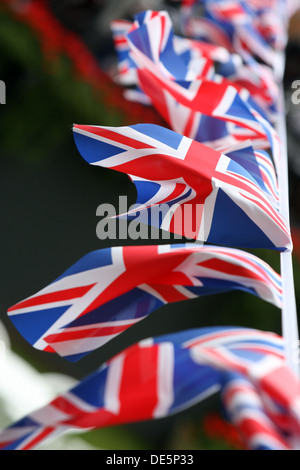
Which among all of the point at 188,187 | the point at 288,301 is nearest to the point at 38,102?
the point at 188,187

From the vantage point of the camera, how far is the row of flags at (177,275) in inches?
23.6

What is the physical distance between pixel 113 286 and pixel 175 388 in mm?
239

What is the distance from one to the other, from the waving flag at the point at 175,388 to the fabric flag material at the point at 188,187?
23 cm

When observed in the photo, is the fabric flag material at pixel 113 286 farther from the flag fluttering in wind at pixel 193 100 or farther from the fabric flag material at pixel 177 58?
the fabric flag material at pixel 177 58

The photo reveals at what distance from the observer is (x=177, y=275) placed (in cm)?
81

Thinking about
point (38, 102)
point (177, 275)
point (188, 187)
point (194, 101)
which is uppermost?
point (38, 102)

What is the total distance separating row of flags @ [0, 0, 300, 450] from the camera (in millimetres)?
599

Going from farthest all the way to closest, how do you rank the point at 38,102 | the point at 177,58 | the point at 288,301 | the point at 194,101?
the point at 38,102 < the point at 177,58 < the point at 194,101 < the point at 288,301

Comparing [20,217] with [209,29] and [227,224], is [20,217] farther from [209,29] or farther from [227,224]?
[227,224]

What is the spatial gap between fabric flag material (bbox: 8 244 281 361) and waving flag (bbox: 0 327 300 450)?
0.15 metres

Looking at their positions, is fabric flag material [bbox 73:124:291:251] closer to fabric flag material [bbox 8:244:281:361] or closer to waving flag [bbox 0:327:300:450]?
fabric flag material [bbox 8:244:281:361]

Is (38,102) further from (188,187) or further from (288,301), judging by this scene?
(288,301)

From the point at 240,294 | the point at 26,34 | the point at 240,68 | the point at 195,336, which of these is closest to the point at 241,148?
the point at 195,336

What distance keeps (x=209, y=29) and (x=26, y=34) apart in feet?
4.12
